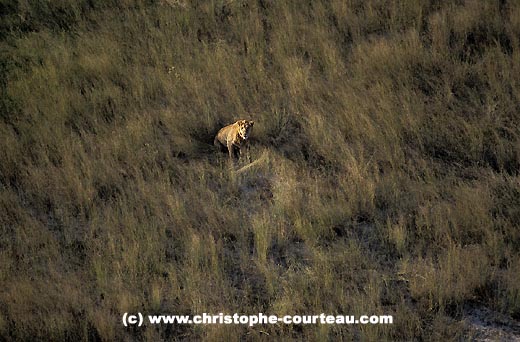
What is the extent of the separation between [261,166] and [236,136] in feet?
1.49

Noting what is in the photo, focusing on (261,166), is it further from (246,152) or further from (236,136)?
(236,136)

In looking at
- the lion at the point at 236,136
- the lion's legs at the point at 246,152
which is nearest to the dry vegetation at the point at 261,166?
the lion's legs at the point at 246,152

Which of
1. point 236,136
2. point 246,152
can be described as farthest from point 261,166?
point 236,136

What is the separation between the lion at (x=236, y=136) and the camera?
6.99m

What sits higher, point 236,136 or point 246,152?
point 236,136

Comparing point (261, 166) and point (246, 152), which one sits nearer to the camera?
point (261, 166)

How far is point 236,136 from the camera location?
23.0 ft

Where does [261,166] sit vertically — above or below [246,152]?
below

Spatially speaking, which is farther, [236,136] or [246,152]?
[246,152]

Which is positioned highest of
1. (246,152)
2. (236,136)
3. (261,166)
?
(236,136)

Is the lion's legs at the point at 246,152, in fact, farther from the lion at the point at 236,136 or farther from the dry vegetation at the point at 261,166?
the dry vegetation at the point at 261,166

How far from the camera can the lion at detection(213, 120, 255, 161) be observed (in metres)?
6.99

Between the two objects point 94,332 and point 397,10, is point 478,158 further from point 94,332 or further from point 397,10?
point 94,332

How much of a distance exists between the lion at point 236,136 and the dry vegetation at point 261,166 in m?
0.21
